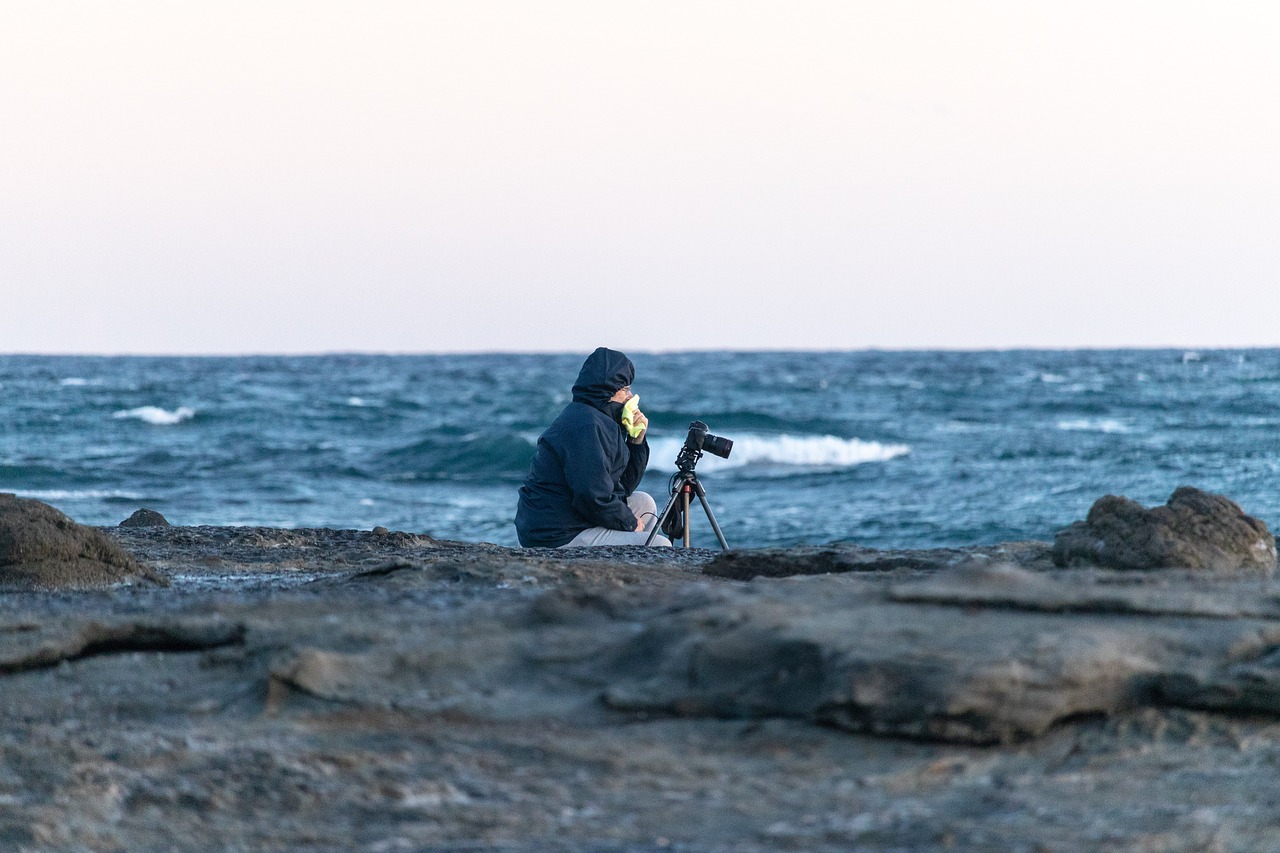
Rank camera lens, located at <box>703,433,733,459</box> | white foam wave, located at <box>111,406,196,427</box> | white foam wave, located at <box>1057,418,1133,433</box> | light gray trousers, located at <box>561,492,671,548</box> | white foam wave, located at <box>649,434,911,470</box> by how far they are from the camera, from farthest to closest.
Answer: white foam wave, located at <box>111,406,196,427</box>, white foam wave, located at <box>1057,418,1133,433</box>, white foam wave, located at <box>649,434,911,470</box>, camera lens, located at <box>703,433,733,459</box>, light gray trousers, located at <box>561,492,671,548</box>

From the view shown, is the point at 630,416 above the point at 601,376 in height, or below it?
below

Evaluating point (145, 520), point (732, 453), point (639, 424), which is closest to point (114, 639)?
point (639, 424)

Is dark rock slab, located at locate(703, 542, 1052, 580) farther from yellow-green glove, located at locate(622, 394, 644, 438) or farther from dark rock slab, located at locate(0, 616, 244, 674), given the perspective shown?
dark rock slab, located at locate(0, 616, 244, 674)

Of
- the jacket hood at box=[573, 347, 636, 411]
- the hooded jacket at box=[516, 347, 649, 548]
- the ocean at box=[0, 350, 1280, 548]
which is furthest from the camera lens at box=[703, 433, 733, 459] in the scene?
the ocean at box=[0, 350, 1280, 548]

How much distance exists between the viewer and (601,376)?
6914 mm

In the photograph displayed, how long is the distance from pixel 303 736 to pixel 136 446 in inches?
813

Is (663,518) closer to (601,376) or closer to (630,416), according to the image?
(630,416)

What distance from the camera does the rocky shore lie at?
96.9 inches

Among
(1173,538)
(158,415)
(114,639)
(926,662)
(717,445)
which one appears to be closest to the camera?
(926,662)

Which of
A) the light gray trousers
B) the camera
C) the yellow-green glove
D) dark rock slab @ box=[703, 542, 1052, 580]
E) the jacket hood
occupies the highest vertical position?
the jacket hood

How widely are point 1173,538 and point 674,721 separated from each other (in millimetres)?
2259

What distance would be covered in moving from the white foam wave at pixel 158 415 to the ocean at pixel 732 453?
0.11 meters

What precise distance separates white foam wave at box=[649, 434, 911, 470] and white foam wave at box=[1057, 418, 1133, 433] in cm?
359

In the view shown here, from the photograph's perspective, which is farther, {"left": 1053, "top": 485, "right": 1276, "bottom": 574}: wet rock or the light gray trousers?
the light gray trousers
